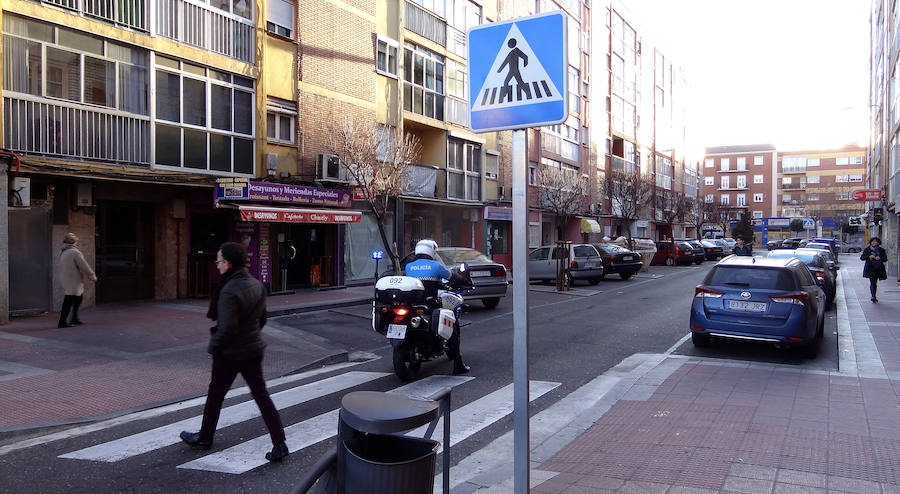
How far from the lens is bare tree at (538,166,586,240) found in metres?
30.2

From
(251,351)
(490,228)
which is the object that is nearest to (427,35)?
(490,228)

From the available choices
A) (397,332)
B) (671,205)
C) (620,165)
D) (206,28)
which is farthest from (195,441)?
(671,205)

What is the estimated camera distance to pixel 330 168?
1897 cm

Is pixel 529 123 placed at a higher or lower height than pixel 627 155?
lower

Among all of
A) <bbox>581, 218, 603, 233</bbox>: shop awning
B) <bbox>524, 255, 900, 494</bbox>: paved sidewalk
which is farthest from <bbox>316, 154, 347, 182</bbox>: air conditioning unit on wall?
<bbox>581, 218, 603, 233</bbox>: shop awning

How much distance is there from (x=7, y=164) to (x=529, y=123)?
38.0 ft

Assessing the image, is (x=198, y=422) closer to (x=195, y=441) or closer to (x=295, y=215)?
(x=195, y=441)

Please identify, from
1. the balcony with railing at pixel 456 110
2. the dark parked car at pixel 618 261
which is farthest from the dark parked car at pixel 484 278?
the balcony with railing at pixel 456 110

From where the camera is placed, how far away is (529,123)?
3.00 meters

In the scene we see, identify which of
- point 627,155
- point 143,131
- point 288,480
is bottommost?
point 288,480

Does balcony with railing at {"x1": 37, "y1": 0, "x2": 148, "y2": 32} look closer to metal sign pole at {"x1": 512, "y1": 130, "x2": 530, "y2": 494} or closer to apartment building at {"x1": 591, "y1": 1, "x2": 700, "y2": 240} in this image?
metal sign pole at {"x1": 512, "y1": 130, "x2": 530, "y2": 494}

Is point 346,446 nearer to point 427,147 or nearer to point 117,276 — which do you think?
point 117,276

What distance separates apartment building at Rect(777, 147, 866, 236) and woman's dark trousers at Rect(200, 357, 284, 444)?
90.1 meters

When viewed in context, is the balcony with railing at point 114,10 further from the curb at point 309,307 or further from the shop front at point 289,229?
the curb at point 309,307
